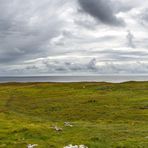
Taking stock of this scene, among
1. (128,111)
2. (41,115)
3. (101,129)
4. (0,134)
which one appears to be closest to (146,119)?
(128,111)

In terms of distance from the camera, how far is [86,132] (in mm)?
30734

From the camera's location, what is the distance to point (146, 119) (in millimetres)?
41250

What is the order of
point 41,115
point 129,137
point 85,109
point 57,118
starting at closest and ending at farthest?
point 129,137 → point 57,118 → point 41,115 → point 85,109

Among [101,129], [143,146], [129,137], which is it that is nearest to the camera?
[143,146]

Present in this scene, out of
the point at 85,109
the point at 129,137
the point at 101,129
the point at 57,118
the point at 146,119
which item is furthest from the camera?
the point at 85,109

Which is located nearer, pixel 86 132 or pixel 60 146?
pixel 60 146

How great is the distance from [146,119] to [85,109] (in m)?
14.9

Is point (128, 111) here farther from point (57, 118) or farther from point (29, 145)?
point (29, 145)

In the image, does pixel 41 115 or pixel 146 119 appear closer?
pixel 146 119

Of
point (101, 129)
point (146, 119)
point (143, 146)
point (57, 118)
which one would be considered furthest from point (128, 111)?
point (143, 146)

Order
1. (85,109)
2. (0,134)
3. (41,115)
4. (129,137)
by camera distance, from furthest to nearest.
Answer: (85,109), (41,115), (0,134), (129,137)

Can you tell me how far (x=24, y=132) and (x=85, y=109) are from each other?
25.0 meters

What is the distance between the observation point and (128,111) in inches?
1941

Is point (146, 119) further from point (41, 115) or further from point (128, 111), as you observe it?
point (41, 115)
